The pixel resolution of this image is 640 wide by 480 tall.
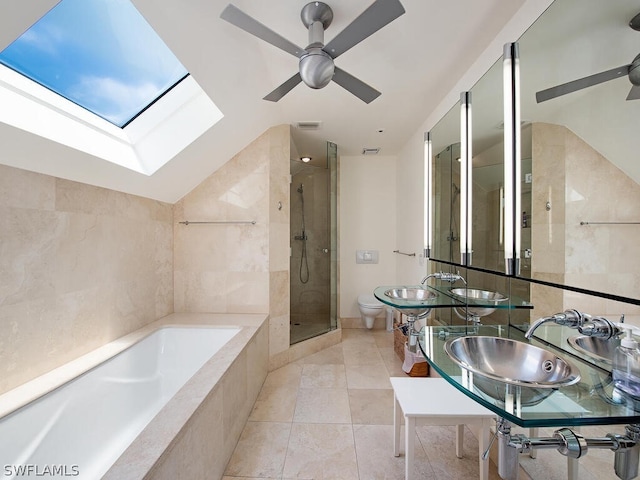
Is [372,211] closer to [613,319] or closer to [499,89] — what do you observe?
[499,89]

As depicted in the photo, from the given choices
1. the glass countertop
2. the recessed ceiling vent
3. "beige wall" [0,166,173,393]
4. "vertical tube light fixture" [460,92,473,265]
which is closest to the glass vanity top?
"vertical tube light fixture" [460,92,473,265]

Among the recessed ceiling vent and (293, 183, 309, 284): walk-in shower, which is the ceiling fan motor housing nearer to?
the recessed ceiling vent

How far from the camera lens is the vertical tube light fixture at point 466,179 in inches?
70.3

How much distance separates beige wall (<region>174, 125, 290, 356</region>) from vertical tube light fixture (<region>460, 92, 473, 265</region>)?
170cm

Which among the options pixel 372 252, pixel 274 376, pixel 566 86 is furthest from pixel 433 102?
pixel 274 376

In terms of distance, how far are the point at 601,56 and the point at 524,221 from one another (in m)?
0.64

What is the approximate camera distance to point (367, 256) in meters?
4.04

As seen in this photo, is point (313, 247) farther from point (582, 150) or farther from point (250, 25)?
point (582, 150)

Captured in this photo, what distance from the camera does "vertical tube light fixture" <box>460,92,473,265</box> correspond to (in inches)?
70.3

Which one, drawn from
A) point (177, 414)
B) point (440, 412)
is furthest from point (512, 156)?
point (177, 414)

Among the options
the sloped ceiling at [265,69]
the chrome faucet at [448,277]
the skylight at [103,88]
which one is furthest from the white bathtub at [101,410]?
the chrome faucet at [448,277]

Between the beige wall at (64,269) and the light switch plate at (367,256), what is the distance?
2657 mm

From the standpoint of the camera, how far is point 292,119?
2.77 metres

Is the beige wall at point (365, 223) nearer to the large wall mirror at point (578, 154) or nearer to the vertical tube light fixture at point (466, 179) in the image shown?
the vertical tube light fixture at point (466, 179)
